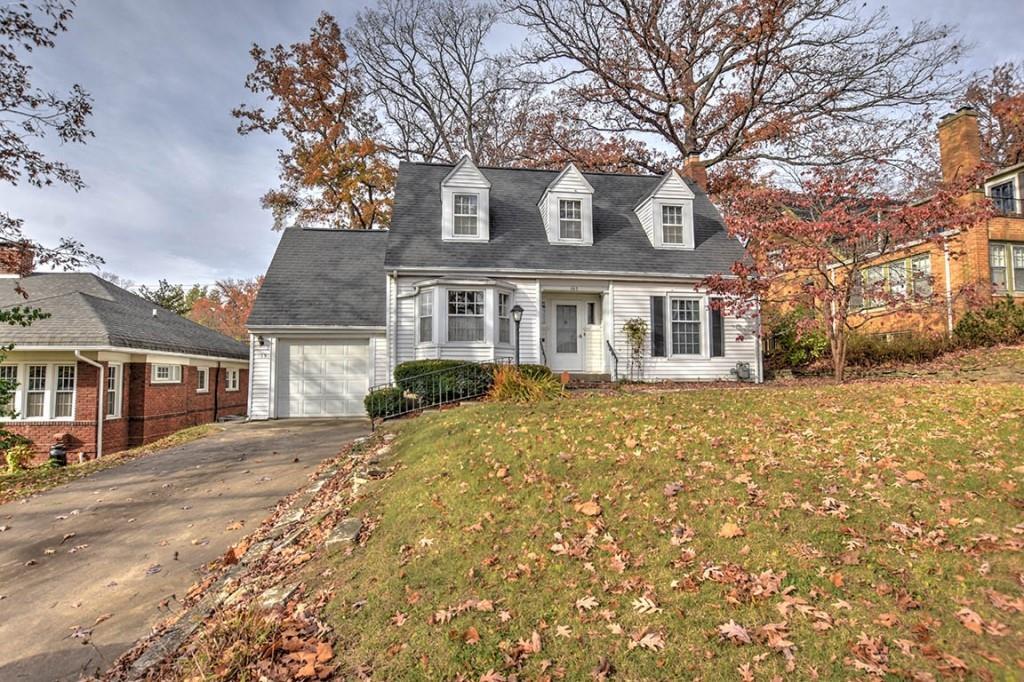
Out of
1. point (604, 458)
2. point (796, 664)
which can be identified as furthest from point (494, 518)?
point (796, 664)

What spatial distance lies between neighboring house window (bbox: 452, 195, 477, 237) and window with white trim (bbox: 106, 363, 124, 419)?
11175 millimetres

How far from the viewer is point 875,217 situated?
11.1m

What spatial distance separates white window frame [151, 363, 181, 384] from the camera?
55.5 feet

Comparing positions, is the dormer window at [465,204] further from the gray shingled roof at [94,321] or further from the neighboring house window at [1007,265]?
the neighboring house window at [1007,265]

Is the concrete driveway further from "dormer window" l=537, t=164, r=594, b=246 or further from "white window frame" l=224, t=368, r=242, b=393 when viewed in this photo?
"white window frame" l=224, t=368, r=242, b=393

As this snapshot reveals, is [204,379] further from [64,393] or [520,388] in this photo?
[520,388]

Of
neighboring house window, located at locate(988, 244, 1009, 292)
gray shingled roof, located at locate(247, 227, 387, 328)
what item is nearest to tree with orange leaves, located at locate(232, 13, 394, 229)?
gray shingled roof, located at locate(247, 227, 387, 328)

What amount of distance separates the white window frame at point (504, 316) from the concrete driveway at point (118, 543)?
548 centimetres

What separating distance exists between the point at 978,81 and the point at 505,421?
34.7 meters

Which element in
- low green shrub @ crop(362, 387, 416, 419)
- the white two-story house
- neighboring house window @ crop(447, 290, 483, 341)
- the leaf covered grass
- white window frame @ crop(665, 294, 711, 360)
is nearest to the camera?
the leaf covered grass

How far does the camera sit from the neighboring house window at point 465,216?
1502cm

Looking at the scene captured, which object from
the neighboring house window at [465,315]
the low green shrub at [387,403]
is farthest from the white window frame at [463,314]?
the low green shrub at [387,403]

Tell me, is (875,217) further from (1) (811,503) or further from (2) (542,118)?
(2) (542,118)

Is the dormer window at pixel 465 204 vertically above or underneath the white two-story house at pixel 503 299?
above
